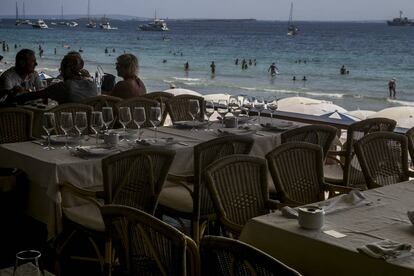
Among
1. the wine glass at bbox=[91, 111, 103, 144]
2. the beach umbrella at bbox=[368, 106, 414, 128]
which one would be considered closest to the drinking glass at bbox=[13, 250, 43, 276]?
the wine glass at bbox=[91, 111, 103, 144]

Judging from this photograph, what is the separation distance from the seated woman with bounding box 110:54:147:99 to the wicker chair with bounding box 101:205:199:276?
4.14 meters

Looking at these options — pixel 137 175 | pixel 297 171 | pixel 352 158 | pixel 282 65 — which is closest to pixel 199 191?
pixel 137 175

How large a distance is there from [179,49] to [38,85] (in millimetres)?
45707

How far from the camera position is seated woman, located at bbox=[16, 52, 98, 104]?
6.32 m

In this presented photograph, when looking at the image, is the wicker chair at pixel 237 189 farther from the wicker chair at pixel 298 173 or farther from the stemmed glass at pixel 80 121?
the stemmed glass at pixel 80 121

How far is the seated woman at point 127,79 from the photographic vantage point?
22.1 ft

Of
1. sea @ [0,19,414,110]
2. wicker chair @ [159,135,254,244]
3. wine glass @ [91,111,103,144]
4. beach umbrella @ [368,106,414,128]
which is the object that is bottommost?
sea @ [0,19,414,110]

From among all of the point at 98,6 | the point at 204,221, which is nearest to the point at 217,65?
the point at 98,6

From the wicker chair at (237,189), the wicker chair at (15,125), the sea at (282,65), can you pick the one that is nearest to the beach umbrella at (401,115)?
the wicker chair at (15,125)

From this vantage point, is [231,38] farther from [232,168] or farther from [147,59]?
[232,168]

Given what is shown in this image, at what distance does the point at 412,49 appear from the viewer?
49.3 meters

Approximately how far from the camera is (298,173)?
397 cm

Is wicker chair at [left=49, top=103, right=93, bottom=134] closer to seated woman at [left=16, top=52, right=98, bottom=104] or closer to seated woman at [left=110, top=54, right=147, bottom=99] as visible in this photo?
seated woman at [left=16, top=52, right=98, bottom=104]

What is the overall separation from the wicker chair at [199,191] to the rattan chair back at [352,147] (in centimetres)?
105
